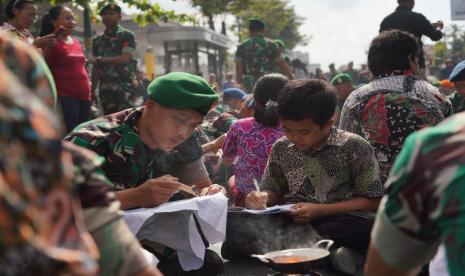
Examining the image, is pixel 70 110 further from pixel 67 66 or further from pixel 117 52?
pixel 117 52

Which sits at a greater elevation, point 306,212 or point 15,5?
point 15,5

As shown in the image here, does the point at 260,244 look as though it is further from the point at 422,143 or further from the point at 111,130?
the point at 422,143

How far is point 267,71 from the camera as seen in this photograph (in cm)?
873

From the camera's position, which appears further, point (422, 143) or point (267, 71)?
point (267, 71)

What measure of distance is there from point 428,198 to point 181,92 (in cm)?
187

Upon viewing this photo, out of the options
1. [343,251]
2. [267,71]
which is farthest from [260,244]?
[267,71]

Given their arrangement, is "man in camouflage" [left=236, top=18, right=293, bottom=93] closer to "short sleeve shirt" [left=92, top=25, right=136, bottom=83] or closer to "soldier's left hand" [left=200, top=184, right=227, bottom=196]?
"short sleeve shirt" [left=92, top=25, right=136, bottom=83]

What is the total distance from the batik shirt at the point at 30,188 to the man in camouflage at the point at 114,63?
6261 mm

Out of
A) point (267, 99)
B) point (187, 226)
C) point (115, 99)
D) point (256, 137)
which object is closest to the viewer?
point (187, 226)

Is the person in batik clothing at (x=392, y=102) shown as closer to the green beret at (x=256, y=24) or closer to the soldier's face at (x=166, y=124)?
the soldier's face at (x=166, y=124)

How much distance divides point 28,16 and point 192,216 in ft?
9.54

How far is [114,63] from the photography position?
23.4ft

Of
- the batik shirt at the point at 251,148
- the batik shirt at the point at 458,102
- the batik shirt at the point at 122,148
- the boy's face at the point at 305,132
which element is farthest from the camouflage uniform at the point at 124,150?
the batik shirt at the point at 458,102

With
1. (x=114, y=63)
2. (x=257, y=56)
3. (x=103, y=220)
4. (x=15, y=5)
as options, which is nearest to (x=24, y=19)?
(x=15, y=5)
